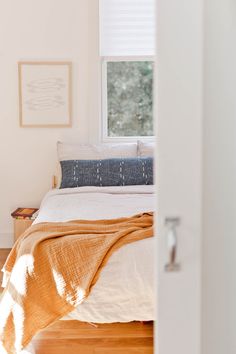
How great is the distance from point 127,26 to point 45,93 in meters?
1.00

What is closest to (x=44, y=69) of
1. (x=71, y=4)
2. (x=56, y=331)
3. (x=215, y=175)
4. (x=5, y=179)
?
(x=71, y=4)

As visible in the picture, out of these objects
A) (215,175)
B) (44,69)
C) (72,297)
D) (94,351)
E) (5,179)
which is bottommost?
(94,351)

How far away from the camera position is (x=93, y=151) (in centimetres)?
463

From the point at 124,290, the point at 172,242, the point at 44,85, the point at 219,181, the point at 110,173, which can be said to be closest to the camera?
the point at 172,242

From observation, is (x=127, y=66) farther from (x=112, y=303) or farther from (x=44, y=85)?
(x=112, y=303)

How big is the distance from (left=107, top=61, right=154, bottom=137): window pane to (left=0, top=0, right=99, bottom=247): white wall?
0.74ft

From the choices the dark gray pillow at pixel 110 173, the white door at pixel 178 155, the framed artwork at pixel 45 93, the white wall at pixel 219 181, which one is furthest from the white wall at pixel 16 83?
the white door at pixel 178 155

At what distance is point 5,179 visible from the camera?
4953 mm

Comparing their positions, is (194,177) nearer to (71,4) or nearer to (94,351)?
(94,351)

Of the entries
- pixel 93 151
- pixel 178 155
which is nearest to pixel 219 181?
pixel 178 155

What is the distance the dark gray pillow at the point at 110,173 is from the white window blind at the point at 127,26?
1189mm

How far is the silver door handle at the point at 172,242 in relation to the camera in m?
1.22

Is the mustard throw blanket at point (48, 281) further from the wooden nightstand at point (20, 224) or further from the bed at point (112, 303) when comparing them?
the wooden nightstand at point (20, 224)

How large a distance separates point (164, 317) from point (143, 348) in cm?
167
